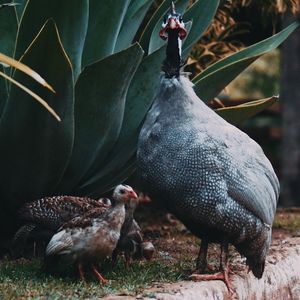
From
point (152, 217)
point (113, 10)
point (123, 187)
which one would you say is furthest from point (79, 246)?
point (152, 217)

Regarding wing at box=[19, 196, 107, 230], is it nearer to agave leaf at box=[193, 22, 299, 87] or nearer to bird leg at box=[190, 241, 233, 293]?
bird leg at box=[190, 241, 233, 293]

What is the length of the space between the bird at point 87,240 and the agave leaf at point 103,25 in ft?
5.15

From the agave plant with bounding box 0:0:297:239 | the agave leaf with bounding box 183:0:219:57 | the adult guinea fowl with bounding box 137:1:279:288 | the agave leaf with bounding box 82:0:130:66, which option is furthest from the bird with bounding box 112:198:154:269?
the agave leaf with bounding box 183:0:219:57

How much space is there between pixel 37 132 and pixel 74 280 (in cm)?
111

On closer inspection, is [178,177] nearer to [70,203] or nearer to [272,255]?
Result: [70,203]

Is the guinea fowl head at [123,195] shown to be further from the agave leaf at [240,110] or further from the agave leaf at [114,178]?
the agave leaf at [240,110]

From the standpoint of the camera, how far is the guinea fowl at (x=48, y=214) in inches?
235

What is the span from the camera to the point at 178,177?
17.7ft

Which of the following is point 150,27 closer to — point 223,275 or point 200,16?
point 200,16

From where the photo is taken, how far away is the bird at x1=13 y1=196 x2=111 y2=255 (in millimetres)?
5969

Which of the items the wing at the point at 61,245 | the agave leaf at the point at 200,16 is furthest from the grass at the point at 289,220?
the wing at the point at 61,245

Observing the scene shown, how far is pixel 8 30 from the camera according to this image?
259 inches

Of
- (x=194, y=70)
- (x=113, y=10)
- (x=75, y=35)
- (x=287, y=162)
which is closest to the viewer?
(x=75, y=35)

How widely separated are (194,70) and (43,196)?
362 cm
